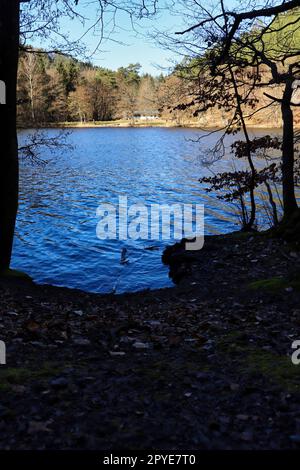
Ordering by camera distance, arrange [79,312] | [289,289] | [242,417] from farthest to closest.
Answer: [79,312] < [289,289] < [242,417]

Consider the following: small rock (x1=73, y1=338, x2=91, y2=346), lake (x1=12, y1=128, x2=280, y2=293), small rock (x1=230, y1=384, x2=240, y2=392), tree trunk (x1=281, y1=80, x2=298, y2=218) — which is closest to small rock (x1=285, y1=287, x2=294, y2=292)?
small rock (x1=230, y1=384, x2=240, y2=392)

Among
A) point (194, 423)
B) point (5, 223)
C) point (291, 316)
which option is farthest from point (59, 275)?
point (194, 423)

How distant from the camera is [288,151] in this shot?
12.1 meters

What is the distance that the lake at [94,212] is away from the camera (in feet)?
42.8

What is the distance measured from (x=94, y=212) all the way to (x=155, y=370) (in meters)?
18.6

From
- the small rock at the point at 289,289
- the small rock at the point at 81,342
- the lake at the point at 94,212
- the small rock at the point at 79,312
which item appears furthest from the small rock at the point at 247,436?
the lake at the point at 94,212

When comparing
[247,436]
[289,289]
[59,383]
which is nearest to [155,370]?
[59,383]

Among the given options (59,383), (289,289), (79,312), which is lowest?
(79,312)

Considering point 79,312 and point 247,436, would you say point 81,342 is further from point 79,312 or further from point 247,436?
point 247,436

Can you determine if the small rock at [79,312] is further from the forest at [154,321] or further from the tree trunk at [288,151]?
the tree trunk at [288,151]

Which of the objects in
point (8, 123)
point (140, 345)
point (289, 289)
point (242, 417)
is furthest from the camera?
point (8, 123)

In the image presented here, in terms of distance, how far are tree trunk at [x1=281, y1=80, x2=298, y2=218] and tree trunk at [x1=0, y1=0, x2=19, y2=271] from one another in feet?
25.2

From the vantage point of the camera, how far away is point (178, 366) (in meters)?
4.66
